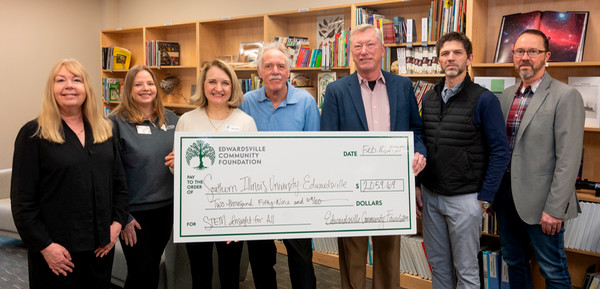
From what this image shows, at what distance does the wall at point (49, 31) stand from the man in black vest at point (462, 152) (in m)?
3.25

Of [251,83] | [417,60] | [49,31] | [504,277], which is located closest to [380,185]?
[504,277]

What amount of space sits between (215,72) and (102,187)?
2.65 feet

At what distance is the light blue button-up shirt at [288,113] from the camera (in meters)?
2.69

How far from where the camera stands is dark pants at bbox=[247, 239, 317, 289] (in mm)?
2617

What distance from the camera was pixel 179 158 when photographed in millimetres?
2264

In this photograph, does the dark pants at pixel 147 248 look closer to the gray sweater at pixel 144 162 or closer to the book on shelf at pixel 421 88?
the gray sweater at pixel 144 162

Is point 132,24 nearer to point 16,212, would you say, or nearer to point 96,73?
point 96,73

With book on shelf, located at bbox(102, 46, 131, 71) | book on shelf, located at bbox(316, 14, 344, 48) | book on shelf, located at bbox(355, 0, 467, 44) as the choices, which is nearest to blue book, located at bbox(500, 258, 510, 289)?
book on shelf, located at bbox(355, 0, 467, 44)

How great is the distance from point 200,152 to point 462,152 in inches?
52.7

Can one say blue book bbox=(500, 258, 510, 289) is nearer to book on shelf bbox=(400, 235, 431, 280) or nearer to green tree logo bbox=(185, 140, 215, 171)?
book on shelf bbox=(400, 235, 431, 280)

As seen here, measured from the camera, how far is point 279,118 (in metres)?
2.69

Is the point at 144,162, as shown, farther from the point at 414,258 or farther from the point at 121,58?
the point at 121,58

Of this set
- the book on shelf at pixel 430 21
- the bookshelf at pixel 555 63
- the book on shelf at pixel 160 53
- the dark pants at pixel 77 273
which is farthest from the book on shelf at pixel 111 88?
the bookshelf at pixel 555 63

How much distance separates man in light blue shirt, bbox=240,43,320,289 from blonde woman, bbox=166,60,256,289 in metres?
0.14
